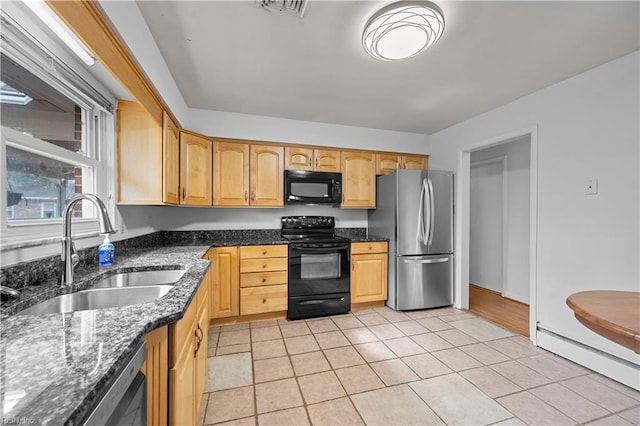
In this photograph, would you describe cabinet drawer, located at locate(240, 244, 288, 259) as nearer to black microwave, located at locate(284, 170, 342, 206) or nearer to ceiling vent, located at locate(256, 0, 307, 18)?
black microwave, located at locate(284, 170, 342, 206)

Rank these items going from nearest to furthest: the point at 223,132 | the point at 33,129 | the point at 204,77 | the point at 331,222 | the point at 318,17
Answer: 1. the point at 33,129
2. the point at 318,17
3. the point at 204,77
4. the point at 223,132
5. the point at 331,222

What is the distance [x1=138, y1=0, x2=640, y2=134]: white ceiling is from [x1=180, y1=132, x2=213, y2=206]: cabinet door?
49 cm

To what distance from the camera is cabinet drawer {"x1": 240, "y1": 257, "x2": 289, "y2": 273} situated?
286 centimetres

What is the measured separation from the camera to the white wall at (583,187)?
192 centimetres

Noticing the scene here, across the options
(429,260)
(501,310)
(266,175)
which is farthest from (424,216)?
(266,175)

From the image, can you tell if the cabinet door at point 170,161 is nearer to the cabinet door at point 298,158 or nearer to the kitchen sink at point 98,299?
the kitchen sink at point 98,299

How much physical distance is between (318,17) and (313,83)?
2.72 feet

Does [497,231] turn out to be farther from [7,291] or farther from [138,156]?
[7,291]

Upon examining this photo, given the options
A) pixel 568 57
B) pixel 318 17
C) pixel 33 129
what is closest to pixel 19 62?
pixel 33 129

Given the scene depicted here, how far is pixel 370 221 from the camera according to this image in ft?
12.6

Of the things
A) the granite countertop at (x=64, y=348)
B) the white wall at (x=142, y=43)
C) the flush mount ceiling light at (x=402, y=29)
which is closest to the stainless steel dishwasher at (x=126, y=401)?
the granite countertop at (x=64, y=348)

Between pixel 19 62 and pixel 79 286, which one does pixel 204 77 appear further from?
pixel 79 286

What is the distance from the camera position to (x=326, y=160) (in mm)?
3428

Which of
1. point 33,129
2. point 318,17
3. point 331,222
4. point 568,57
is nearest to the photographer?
point 33,129
